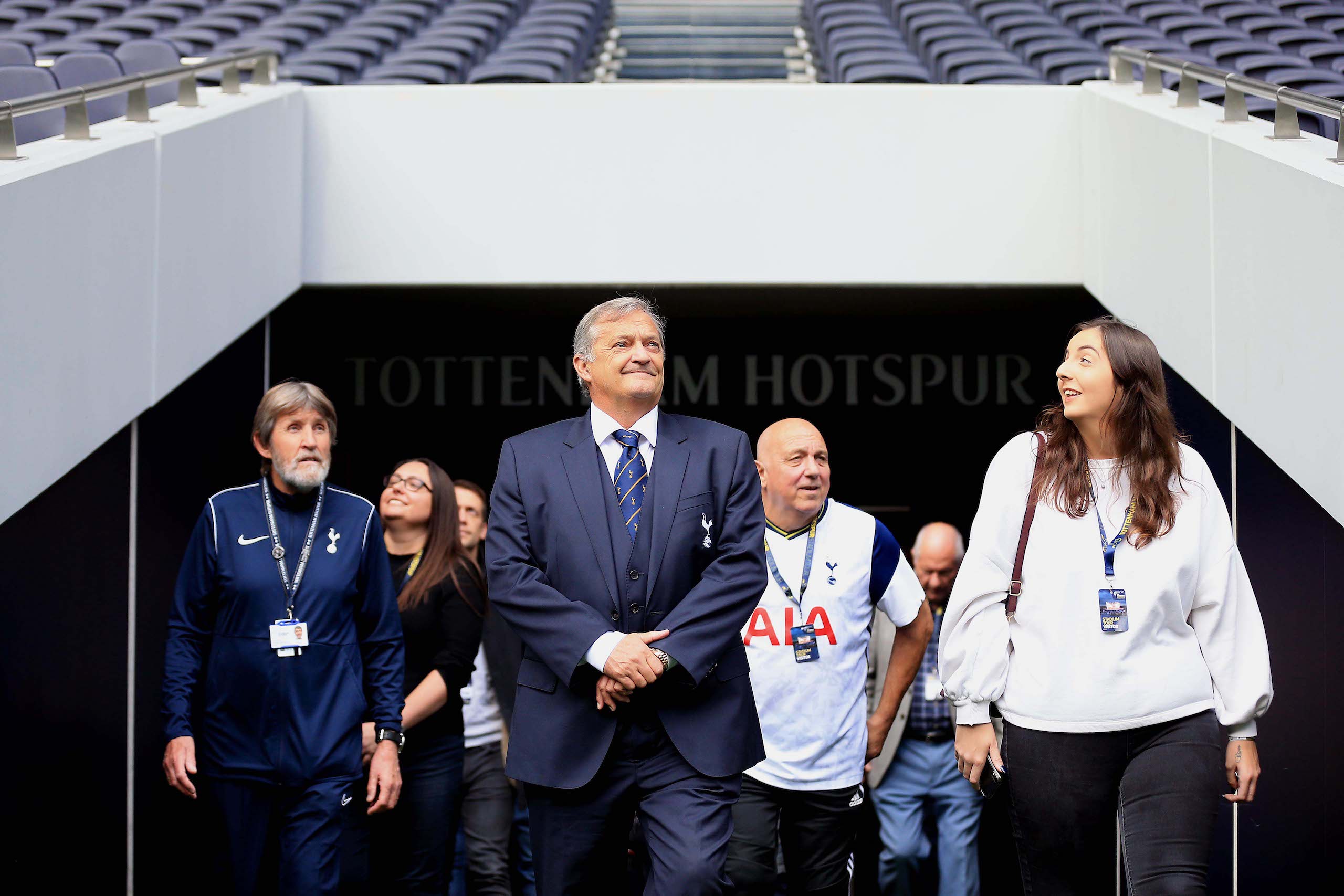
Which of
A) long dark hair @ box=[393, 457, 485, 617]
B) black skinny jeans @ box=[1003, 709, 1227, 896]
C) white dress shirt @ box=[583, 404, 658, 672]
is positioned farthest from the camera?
long dark hair @ box=[393, 457, 485, 617]

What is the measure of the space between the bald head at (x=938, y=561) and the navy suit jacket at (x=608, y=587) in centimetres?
220

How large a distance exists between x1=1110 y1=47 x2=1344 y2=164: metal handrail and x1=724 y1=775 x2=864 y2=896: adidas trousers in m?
2.24

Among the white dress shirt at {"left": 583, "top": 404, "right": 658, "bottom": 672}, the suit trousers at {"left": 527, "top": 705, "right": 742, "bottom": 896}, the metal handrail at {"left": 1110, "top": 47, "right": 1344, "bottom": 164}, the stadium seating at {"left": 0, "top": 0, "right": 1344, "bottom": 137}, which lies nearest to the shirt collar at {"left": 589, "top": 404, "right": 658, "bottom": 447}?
the white dress shirt at {"left": 583, "top": 404, "right": 658, "bottom": 672}

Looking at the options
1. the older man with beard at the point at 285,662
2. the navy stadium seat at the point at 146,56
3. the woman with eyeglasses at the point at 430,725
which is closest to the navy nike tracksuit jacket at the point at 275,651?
the older man with beard at the point at 285,662

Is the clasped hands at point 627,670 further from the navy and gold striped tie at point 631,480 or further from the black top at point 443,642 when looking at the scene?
the black top at point 443,642

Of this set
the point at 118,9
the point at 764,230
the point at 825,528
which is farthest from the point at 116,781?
the point at 118,9

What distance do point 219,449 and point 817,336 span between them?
4.01 metres

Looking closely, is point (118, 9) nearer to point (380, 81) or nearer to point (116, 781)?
point (380, 81)

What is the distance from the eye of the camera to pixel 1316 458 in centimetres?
364

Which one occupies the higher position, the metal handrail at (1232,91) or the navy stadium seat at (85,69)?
the navy stadium seat at (85,69)

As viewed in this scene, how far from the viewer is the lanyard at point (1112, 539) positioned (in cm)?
292

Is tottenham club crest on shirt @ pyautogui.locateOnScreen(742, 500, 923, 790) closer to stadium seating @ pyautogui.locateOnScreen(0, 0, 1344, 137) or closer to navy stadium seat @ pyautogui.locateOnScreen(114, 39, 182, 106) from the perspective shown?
stadium seating @ pyautogui.locateOnScreen(0, 0, 1344, 137)

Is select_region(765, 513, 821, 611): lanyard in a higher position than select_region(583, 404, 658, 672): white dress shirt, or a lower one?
lower

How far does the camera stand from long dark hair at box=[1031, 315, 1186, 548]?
9.73ft
